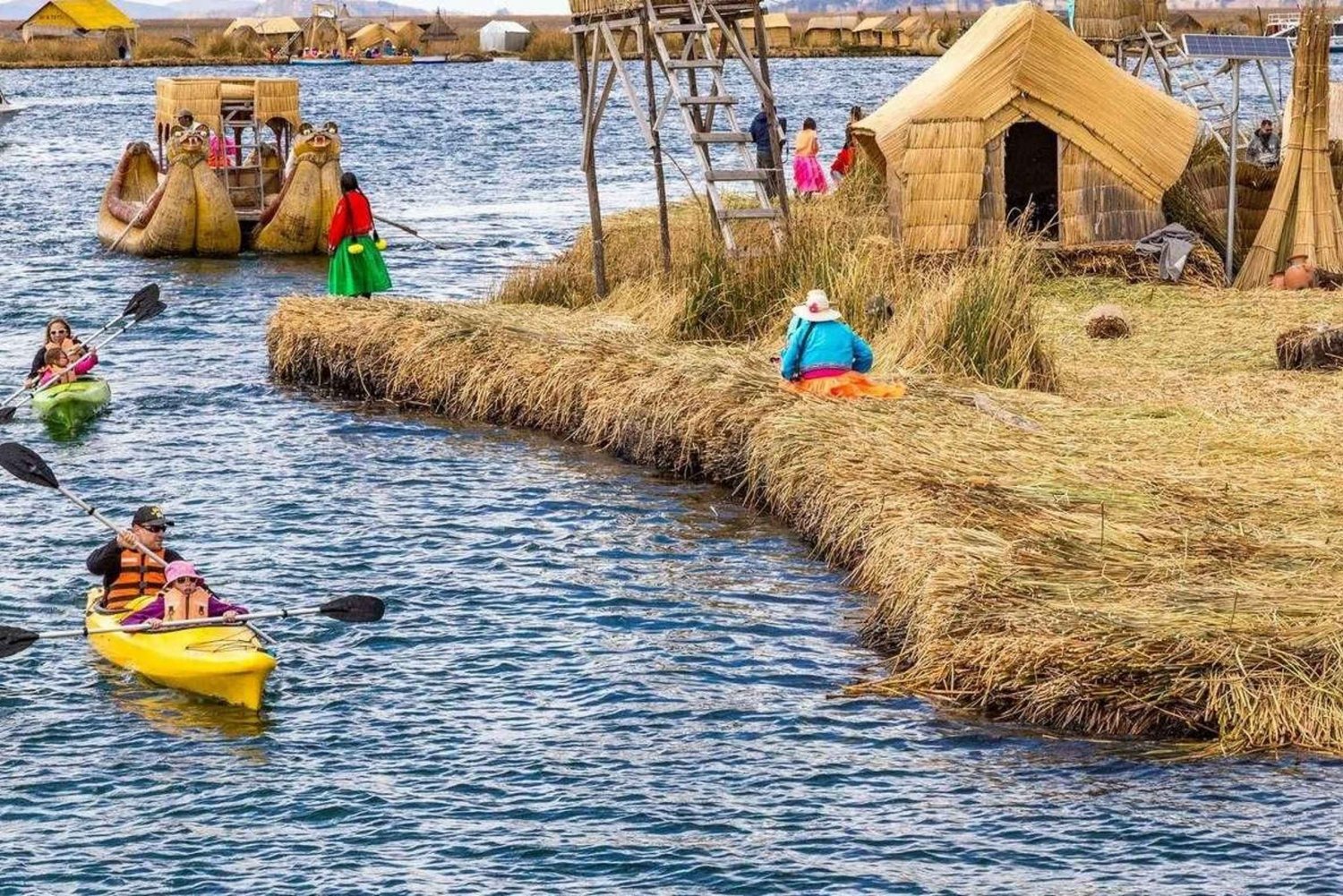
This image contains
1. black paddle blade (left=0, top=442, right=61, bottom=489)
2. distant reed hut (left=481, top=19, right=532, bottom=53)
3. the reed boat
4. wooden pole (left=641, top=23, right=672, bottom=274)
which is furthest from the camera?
distant reed hut (left=481, top=19, right=532, bottom=53)

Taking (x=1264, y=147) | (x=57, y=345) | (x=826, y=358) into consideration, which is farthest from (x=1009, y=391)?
(x=1264, y=147)

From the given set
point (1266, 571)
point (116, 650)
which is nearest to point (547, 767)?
point (116, 650)

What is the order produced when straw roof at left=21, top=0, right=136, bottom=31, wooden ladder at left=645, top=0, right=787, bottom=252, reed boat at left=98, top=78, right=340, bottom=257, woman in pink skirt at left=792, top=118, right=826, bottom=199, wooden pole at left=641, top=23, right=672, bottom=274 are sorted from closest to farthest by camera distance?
wooden ladder at left=645, top=0, right=787, bottom=252
wooden pole at left=641, top=23, right=672, bottom=274
woman in pink skirt at left=792, top=118, right=826, bottom=199
reed boat at left=98, top=78, right=340, bottom=257
straw roof at left=21, top=0, right=136, bottom=31

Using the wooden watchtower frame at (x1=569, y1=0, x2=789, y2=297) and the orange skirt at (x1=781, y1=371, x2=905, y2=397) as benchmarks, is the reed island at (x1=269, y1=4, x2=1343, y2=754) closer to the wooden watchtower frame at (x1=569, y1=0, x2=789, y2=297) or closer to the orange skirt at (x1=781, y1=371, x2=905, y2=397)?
the orange skirt at (x1=781, y1=371, x2=905, y2=397)

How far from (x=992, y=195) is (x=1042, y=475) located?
10.7 metres

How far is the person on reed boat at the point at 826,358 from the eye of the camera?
60.2ft

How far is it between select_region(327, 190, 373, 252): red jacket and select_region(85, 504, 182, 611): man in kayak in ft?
34.6

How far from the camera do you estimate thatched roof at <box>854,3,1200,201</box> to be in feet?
83.5

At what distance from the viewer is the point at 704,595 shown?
15.9m

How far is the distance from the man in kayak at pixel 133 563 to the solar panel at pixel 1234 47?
15323 mm

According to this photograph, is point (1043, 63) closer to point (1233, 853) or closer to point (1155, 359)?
point (1155, 359)

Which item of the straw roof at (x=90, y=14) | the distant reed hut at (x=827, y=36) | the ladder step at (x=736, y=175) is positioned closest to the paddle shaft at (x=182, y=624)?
the ladder step at (x=736, y=175)

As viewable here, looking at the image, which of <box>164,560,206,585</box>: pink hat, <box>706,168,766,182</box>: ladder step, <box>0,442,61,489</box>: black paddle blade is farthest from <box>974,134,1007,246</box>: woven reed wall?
<box>164,560,206,585</box>: pink hat

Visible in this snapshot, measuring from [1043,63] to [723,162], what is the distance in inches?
1018
